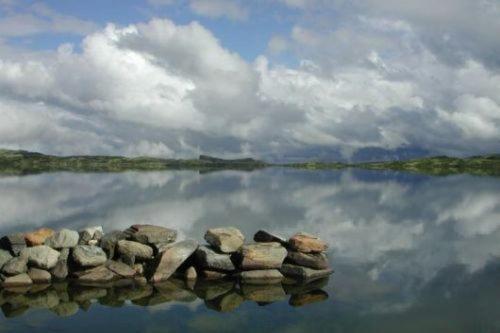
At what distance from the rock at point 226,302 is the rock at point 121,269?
6.97 meters

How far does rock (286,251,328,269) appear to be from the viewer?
4025 cm

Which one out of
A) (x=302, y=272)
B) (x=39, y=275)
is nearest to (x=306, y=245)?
(x=302, y=272)

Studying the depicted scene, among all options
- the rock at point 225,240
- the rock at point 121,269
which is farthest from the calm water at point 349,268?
the rock at point 225,240

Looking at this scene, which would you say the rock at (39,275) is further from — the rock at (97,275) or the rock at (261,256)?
the rock at (261,256)

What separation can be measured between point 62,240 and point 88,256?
2.93 m

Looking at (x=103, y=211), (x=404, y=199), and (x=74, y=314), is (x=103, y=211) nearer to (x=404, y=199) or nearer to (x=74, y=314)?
(x=74, y=314)

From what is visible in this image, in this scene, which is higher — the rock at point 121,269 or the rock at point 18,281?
the rock at point 121,269

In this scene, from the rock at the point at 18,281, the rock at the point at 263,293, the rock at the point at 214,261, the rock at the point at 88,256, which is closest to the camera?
the rock at the point at 263,293

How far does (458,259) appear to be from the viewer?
48656 millimetres

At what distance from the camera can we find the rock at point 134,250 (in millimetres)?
39312

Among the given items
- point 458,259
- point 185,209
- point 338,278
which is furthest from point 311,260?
point 185,209

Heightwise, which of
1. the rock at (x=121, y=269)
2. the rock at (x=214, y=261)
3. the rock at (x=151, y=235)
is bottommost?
the rock at (x=121, y=269)

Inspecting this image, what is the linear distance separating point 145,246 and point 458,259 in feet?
92.2

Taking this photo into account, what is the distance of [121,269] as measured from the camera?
38156 mm
